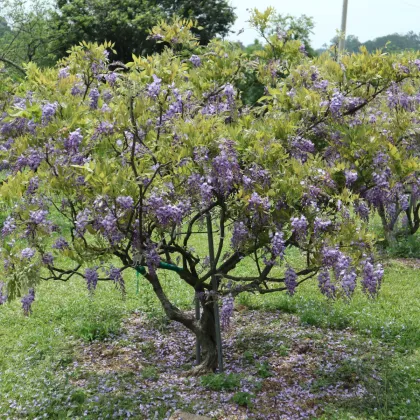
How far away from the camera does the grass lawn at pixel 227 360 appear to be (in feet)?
15.6

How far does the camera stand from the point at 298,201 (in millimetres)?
4266

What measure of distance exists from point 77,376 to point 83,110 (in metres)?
Result: 2.56

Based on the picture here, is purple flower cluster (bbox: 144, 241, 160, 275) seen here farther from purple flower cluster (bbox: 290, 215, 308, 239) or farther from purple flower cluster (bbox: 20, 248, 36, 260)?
purple flower cluster (bbox: 290, 215, 308, 239)

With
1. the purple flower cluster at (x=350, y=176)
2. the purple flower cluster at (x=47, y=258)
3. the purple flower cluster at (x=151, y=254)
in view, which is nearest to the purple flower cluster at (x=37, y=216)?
the purple flower cluster at (x=47, y=258)

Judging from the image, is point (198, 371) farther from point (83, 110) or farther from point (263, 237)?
point (83, 110)

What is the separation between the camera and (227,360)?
18.7ft

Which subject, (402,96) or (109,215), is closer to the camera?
(109,215)

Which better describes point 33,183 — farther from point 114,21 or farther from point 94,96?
point 114,21

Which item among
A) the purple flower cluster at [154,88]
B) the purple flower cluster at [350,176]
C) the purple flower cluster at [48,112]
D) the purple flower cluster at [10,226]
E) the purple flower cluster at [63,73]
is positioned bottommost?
the purple flower cluster at [10,226]

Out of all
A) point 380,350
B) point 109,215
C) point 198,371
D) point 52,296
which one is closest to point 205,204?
point 109,215

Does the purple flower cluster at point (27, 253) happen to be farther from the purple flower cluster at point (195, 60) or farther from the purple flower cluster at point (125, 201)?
the purple flower cluster at point (195, 60)

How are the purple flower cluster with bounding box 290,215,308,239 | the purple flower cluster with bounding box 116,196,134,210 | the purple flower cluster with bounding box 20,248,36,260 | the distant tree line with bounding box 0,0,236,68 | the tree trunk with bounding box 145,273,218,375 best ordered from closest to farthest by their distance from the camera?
1. the purple flower cluster with bounding box 116,196,134,210
2. the purple flower cluster with bounding box 20,248,36,260
3. the purple flower cluster with bounding box 290,215,308,239
4. the tree trunk with bounding box 145,273,218,375
5. the distant tree line with bounding box 0,0,236,68

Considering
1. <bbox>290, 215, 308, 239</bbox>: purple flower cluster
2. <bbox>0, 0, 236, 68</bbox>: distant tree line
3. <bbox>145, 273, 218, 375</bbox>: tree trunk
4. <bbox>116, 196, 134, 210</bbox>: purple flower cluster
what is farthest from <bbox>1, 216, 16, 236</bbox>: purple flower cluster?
<bbox>0, 0, 236, 68</bbox>: distant tree line

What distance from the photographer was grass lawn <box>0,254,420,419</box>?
187 inches
